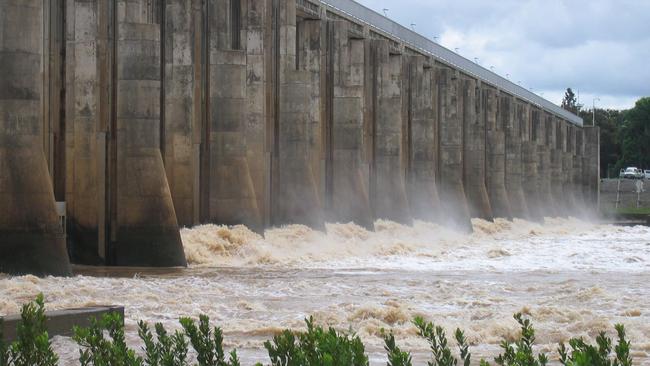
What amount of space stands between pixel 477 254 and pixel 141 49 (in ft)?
49.4

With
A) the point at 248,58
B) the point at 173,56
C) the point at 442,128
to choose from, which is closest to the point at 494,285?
the point at 173,56

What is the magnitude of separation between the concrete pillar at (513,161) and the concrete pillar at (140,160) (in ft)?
162

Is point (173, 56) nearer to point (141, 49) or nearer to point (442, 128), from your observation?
point (141, 49)

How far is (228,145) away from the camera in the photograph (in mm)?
34812

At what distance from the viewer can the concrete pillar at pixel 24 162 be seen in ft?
75.7

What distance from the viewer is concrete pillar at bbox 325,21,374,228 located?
46.0 meters

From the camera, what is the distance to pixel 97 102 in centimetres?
2942

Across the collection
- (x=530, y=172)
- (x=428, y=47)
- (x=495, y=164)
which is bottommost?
(x=530, y=172)

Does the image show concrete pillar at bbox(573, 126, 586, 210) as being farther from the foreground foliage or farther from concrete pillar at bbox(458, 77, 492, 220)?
the foreground foliage

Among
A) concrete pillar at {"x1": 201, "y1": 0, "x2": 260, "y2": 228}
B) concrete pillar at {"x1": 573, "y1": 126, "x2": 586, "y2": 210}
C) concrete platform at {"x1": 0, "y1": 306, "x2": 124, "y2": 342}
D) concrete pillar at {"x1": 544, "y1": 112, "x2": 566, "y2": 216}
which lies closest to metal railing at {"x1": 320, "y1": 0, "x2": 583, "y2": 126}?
concrete pillar at {"x1": 544, "y1": 112, "x2": 566, "y2": 216}

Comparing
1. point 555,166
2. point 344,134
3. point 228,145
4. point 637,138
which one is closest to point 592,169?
point 555,166

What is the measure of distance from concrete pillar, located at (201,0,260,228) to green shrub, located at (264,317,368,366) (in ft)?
84.2

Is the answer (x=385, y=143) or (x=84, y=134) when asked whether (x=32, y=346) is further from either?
(x=385, y=143)

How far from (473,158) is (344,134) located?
2176 centimetres
